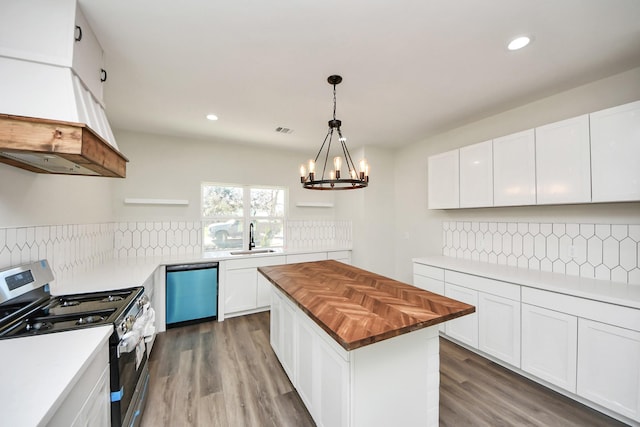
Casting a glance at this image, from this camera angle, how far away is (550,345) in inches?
80.5

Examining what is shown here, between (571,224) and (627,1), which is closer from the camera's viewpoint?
(627,1)

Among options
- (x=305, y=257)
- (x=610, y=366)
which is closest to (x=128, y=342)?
(x=305, y=257)

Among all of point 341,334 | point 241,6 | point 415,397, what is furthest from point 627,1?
point 415,397

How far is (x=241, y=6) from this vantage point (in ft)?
4.66

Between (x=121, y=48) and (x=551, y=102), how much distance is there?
373 centimetres

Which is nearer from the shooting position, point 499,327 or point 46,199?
point 46,199

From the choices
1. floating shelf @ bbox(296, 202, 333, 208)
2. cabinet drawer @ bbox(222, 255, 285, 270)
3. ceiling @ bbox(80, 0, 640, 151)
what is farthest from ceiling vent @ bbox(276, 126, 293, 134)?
cabinet drawer @ bbox(222, 255, 285, 270)

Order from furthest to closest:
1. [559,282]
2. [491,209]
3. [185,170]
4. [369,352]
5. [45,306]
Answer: [185,170]
[491,209]
[559,282]
[45,306]
[369,352]

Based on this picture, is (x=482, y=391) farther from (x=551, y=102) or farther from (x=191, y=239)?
(x=191, y=239)

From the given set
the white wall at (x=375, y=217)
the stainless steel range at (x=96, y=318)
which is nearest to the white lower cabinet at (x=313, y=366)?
the stainless steel range at (x=96, y=318)

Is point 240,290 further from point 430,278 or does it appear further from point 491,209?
point 491,209

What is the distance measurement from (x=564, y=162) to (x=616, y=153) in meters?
0.30

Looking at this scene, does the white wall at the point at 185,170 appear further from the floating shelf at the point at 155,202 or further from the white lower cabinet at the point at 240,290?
the white lower cabinet at the point at 240,290

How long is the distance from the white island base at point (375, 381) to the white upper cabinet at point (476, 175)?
6.12 ft
